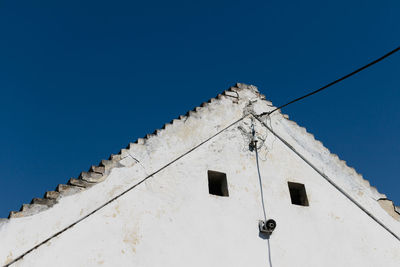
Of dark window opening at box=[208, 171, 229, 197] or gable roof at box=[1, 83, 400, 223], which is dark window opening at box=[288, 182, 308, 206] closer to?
gable roof at box=[1, 83, 400, 223]

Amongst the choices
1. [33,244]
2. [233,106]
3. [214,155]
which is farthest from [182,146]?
[33,244]

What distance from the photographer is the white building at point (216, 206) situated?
24.8ft

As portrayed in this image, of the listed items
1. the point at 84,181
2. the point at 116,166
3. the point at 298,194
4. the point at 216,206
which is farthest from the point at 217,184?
the point at 84,181

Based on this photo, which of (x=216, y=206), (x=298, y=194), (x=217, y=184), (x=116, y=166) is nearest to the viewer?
(x=116, y=166)

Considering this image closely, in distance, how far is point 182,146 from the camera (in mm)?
9414

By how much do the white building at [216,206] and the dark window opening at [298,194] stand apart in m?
0.02

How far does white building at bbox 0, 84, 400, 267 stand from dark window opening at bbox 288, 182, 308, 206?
0.08ft

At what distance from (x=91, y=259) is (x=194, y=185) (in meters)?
2.48

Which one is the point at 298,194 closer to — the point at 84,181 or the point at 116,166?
the point at 116,166

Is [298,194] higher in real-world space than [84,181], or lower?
higher

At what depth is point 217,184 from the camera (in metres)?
9.72

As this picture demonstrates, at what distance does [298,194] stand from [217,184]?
181 centimetres

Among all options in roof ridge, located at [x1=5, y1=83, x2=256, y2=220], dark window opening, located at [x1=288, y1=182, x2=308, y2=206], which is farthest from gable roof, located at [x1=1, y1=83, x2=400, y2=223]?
dark window opening, located at [x1=288, y1=182, x2=308, y2=206]

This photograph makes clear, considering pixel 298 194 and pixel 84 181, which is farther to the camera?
pixel 298 194
